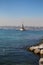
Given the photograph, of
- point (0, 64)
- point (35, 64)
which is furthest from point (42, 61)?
point (0, 64)

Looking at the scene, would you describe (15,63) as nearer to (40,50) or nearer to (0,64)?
(0,64)

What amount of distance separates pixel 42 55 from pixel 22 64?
64.0 inches

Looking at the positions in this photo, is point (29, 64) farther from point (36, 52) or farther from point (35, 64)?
point (36, 52)

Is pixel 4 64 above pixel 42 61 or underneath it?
underneath

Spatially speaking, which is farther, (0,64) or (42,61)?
(0,64)

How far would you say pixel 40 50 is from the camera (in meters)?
7.71

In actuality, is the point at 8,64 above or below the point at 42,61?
below

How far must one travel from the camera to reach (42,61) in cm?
371

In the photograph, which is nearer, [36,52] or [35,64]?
[35,64]

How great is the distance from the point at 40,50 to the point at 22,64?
2.13 metres

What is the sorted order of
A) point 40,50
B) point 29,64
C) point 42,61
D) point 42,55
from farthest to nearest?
point 40,50 → point 42,55 → point 29,64 → point 42,61

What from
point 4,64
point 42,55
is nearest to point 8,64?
point 4,64

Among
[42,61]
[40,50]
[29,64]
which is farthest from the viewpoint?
[40,50]

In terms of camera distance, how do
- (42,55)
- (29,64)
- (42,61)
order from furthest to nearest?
(42,55) → (29,64) → (42,61)
